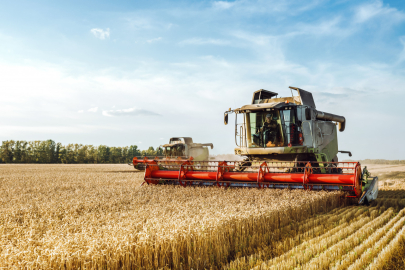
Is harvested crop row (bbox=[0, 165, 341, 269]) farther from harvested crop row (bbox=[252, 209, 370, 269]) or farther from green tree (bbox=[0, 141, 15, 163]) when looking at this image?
green tree (bbox=[0, 141, 15, 163])

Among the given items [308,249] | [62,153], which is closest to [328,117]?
[308,249]

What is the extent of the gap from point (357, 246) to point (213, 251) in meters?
1.75

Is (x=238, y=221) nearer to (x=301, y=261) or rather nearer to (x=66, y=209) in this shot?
(x=301, y=261)

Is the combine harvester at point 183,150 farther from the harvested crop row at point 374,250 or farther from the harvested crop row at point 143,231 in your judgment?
the harvested crop row at point 374,250

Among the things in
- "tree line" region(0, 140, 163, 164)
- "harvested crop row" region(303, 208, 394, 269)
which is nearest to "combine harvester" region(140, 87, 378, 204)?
"harvested crop row" region(303, 208, 394, 269)

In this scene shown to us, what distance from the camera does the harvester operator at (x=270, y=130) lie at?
8.02 metres

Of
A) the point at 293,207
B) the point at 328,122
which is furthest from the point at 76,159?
the point at 293,207

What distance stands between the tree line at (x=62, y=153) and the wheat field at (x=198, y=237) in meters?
44.3

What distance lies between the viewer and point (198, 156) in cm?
1805

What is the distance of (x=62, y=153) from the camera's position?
5200 centimetres

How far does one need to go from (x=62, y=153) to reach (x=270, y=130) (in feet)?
168

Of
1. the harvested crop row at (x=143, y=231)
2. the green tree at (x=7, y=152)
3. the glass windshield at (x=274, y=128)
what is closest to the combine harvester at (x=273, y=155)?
the glass windshield at (x=274, y=128)

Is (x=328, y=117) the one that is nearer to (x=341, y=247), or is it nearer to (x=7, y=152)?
(x=341, y=247)

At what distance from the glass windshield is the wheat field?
2887 mm
